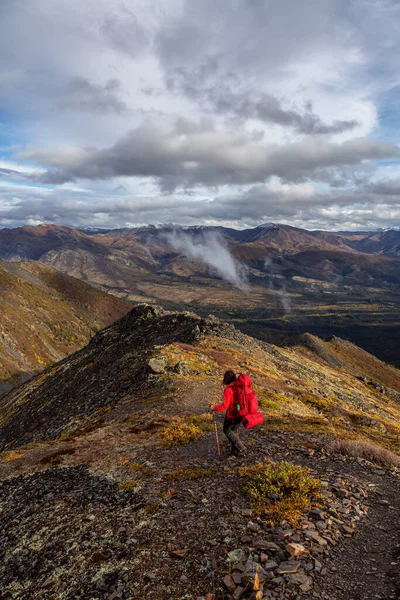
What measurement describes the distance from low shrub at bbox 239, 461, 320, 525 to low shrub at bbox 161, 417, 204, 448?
6289mm

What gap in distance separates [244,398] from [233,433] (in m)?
1.71

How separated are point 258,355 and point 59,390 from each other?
31.9 m

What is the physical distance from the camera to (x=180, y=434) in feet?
62.2

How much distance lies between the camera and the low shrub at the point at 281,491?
970 cm

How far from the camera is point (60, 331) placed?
18238 centimetres

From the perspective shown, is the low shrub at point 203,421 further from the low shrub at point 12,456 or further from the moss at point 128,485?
the low shrub at point 12,456

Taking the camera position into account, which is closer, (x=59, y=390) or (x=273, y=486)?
(x=273, y=486)

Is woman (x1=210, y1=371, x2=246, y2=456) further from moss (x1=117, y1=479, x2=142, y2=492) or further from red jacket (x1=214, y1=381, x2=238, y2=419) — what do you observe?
moss (x1=117, y1=479, x2=142, y2=492)

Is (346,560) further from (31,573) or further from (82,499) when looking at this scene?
(82,499)

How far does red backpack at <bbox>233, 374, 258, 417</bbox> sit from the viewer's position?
14.6 metres

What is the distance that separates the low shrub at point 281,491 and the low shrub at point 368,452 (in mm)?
3207

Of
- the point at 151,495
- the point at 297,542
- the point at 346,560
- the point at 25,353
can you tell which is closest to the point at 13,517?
the point at 151,495

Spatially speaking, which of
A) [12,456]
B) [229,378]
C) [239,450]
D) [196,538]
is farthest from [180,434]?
[12,456]

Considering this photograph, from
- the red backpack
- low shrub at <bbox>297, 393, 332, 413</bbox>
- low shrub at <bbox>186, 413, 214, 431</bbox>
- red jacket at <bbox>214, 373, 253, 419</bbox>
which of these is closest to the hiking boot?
red jacket at <bbox>214, 373, 253, 419</bbox>
